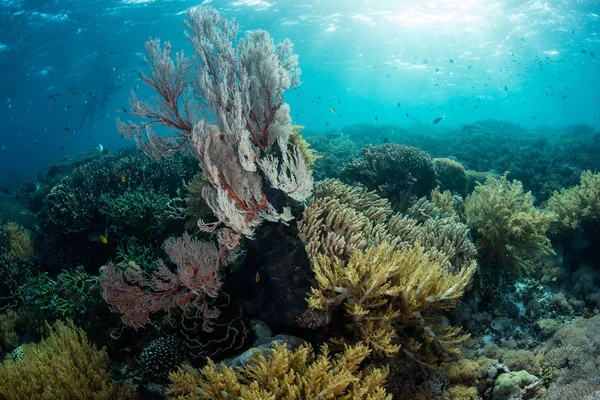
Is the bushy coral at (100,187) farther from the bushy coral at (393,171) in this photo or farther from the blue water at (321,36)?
the blue water at (321,36)

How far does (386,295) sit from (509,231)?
3871mm

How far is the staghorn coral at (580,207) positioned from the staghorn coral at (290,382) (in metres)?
6.28

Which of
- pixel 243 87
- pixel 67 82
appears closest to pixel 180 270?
pixel 243 87

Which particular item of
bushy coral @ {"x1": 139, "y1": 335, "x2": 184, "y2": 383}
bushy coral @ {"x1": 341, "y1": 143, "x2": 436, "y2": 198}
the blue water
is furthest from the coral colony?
the blue water

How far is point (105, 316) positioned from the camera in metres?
5.43

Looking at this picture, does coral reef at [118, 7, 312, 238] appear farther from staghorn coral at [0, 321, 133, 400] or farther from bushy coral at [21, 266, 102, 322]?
bushy coral at [21, 266, 102, 322]

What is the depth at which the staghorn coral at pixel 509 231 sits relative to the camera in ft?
19.7

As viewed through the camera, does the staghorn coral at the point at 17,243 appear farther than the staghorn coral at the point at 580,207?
A: Yes

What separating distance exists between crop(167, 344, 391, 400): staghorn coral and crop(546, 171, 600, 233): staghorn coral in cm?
628

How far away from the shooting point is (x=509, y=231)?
6062 mm

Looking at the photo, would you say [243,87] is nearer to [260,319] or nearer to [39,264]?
[260,319]

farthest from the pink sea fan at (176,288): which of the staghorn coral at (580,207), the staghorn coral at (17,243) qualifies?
the staghorn coral at (580,207)

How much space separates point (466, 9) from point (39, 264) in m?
36.6

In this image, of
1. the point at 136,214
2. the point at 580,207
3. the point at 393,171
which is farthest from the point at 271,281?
the point at 580,207
